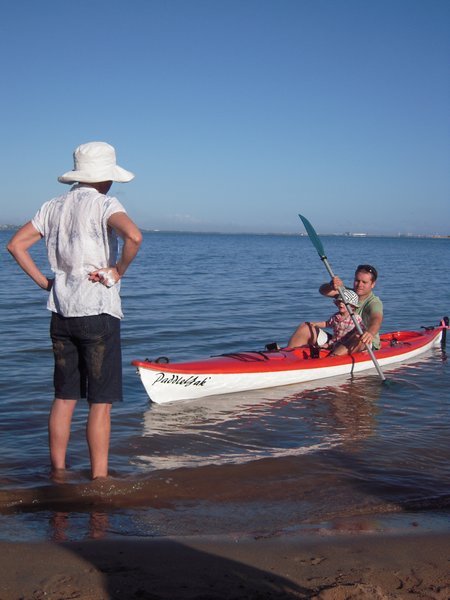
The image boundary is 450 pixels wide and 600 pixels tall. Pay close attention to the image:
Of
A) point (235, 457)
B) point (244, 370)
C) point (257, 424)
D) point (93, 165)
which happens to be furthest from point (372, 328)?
point (93, 165)

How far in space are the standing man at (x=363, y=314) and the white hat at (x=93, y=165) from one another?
178 inches

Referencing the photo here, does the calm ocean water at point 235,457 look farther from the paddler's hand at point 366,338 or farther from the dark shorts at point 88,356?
the dark shorts at point 88,356

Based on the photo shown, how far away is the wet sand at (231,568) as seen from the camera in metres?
2.63

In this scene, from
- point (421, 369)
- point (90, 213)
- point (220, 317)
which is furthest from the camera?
point (220, 317)

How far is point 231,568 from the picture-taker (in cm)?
288

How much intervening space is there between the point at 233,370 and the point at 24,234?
3.86 metres

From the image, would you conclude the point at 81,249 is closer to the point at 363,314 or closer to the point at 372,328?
the point at 372,328

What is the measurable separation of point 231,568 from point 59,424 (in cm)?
151

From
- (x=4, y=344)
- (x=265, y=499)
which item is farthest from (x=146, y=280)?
(x=265, y=499)

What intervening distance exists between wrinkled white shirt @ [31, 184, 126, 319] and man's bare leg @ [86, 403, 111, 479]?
0.58 meters

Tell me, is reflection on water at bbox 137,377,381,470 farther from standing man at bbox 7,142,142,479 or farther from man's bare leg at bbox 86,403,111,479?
standing man at bbox 7,142,142,479

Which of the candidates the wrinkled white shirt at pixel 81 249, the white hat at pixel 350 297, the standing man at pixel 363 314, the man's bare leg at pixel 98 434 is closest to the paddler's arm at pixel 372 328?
the standing man at pixel 363 314

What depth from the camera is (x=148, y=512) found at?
3.77 meters

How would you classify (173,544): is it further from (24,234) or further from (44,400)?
(44,400)
